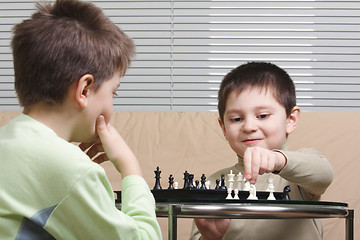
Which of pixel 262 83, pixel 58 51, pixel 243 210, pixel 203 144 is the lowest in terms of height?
pixel 203 144

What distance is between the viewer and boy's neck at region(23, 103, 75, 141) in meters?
1.29

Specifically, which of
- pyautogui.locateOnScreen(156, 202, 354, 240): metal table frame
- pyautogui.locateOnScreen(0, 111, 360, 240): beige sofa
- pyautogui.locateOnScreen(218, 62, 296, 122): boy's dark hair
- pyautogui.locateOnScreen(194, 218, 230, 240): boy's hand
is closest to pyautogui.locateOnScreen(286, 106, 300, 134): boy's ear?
pyautogui.locateOnScreen(218, 62, 296, 122): boy's dark hair

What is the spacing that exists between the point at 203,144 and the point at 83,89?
4.37 ft

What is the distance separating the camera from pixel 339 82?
12.1ft

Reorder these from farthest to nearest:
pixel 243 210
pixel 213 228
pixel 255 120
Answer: pixel 255 120 → pixel 213 228 → pixel 243 210

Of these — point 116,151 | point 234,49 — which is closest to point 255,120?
point 116,151

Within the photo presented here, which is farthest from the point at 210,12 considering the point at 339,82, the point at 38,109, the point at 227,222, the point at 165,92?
the point at 38,109

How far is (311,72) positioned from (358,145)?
1240 millimetres

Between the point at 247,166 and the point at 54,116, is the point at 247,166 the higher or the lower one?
the lower one

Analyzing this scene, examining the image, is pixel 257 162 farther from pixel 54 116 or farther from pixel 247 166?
pixel 54 116

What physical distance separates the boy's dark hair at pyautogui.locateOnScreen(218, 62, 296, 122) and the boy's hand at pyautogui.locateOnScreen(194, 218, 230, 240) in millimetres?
446

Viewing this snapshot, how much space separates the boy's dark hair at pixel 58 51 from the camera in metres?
1.28

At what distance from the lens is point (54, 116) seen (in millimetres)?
1290

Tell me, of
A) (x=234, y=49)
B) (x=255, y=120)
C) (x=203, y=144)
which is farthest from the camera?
(x=234, y=49)
